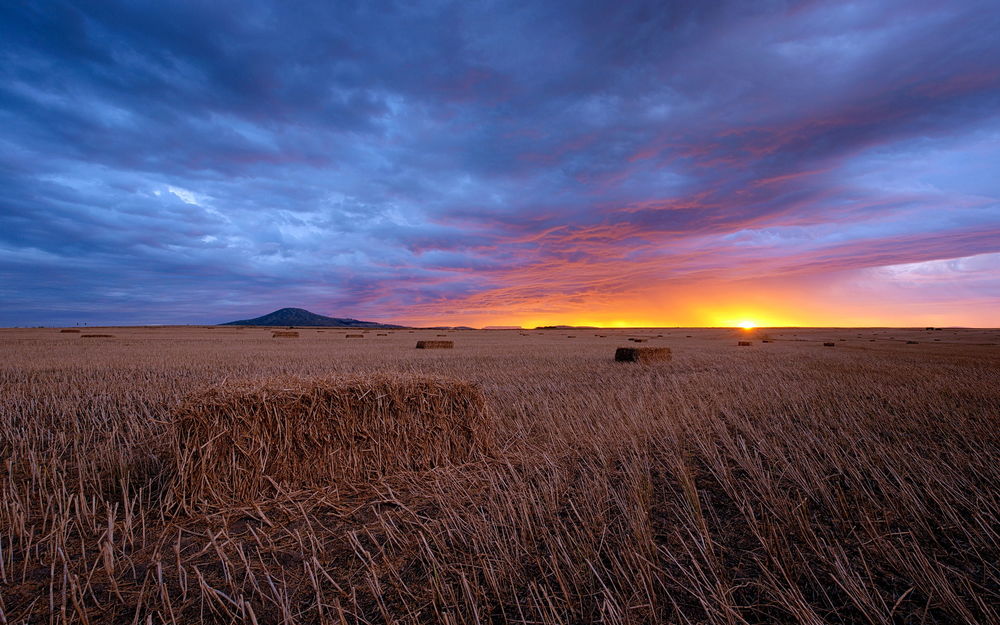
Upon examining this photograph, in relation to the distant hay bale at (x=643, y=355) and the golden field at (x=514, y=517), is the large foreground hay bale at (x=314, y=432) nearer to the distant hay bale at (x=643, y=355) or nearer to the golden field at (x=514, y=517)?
the golden field at (x=514, y=517)

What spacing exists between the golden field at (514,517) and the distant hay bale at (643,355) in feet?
33.6

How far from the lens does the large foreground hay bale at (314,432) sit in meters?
4.77

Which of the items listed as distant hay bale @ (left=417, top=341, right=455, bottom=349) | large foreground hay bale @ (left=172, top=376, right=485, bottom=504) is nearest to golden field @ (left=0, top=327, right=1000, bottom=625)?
large foreground hay bale @ (left=172, top=376, right=485, bottom=504)

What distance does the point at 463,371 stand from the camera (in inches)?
587


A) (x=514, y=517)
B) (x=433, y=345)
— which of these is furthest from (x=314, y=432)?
(x=433, y=345)

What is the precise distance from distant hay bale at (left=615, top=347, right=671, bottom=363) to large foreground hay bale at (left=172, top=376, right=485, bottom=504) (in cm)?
1325

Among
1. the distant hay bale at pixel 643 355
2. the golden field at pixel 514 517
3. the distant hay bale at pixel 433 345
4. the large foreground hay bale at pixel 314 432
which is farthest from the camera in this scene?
the distant hay bale at pixel 433 345

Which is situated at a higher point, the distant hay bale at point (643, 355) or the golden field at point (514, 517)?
the distant hay bale at point (643, 355)

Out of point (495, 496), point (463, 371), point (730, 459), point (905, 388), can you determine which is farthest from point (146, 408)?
point (905, 388)

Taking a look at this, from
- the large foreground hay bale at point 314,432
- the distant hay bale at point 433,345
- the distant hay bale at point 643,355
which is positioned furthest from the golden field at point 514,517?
the distant hay bale at point 433,345

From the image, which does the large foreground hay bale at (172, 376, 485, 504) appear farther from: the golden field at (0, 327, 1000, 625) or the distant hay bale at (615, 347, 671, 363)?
the distant hay bale at (615, 347, 671, 363)

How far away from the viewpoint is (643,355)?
59.8 feet

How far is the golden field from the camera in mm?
2832

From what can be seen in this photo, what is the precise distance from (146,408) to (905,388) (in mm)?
15372
